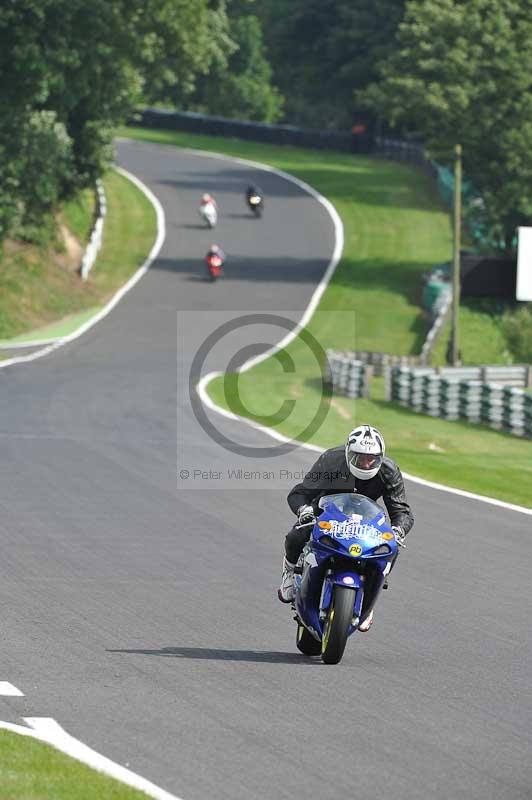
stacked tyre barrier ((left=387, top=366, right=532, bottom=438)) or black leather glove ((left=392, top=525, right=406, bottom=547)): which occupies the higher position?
black leather glove ((left=392, top=525, right=406, bottom=547))

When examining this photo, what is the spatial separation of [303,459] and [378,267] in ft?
121

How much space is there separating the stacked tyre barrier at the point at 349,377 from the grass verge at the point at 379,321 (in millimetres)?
418

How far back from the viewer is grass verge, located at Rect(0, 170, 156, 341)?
1798 inches

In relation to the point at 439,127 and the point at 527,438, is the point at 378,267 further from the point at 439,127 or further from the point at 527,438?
the point at 527,438

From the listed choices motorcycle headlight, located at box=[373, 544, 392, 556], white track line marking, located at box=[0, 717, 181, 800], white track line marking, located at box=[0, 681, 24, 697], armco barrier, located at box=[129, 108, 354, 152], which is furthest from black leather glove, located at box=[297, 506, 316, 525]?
armco barrier, located at box=[129, 108, 354, 152]

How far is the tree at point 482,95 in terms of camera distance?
5244cm

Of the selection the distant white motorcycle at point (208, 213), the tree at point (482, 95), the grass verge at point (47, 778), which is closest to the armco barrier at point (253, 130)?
the distant white motorcycle at point (208, 213)

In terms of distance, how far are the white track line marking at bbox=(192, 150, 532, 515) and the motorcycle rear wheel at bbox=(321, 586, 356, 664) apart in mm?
8767

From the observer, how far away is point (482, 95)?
5362 cm

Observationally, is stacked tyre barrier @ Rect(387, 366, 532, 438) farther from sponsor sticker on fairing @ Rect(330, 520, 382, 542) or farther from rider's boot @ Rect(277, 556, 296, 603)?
sponsor sticker on fairing @ Rect(330, 520, 382, 542)

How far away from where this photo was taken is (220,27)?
2175 inches

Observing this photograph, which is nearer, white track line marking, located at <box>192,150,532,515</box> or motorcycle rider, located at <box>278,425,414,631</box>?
motorcycle rider, located at <box>278,425,414,631</box>

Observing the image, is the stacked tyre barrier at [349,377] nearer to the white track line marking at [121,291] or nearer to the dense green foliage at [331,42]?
the white track line marking at [121,291]

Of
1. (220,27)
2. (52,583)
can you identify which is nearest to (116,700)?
(52,583)
